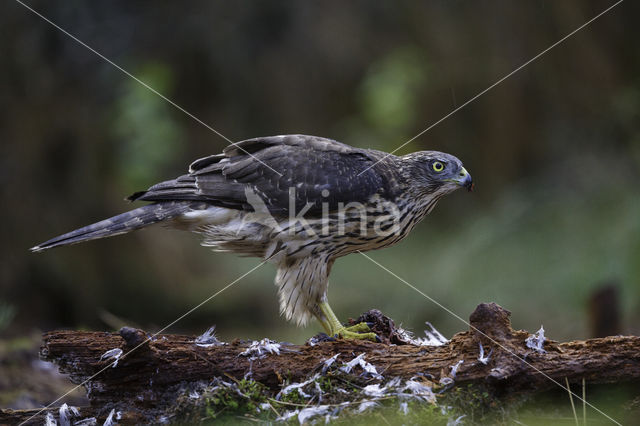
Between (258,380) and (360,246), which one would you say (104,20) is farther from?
(258,380)

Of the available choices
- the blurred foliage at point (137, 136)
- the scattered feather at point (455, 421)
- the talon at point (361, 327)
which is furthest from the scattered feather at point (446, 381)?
the blurred foliage at point (137, 136)

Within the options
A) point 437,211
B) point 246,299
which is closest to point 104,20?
point 246,299

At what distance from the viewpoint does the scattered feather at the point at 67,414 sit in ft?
10.5

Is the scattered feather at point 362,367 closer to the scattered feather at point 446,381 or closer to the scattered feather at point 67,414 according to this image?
the scattered feather at point 446,381

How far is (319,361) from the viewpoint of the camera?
331 cm

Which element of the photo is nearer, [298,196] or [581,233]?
[298,196]

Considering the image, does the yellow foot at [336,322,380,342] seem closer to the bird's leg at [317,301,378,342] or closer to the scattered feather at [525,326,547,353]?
the bird's leg at [317,301,378,342]

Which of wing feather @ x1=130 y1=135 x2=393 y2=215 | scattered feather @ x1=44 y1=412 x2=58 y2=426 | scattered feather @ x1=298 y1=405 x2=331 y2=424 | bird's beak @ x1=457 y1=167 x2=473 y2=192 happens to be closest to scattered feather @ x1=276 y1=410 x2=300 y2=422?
scattered feather @ x1=298 y1=405 x2=331 y2=424

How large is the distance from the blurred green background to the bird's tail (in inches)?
106

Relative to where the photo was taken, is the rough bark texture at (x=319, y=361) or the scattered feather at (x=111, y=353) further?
the scattered feather at (x=111, y=353)

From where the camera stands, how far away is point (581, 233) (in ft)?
25.9

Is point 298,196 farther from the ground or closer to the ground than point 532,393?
farther from the ground

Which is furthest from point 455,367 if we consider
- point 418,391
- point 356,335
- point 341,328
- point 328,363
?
point 341,328

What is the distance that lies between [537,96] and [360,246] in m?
6.14
